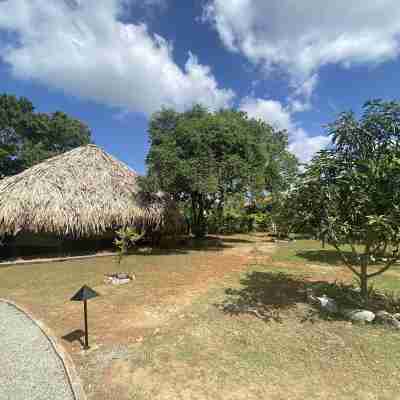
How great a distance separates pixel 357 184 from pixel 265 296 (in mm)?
3546

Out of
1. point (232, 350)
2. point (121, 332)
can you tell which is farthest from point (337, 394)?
point (121, 332)

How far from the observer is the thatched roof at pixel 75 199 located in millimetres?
10883

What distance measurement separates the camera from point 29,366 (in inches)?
144

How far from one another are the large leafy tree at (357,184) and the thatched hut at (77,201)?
960cm

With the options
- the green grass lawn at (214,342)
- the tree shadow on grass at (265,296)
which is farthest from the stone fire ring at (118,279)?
the tree shadow on grass at (265,296)

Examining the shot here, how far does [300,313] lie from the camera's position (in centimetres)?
542

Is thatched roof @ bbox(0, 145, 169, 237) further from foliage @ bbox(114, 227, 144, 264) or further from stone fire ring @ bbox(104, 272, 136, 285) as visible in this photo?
stone fire ring @ bbox(104, 272, 136, 285)

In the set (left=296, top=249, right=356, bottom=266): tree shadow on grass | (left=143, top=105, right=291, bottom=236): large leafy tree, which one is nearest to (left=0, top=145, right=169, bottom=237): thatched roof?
(left=143, top=105, right=291, bottom=236): large leafy tree

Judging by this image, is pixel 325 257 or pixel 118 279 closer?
pixel 118 279

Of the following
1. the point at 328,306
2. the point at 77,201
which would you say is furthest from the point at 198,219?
the point at 328,306

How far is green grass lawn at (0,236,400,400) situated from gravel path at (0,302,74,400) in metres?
0.32

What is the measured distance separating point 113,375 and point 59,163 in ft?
43.2

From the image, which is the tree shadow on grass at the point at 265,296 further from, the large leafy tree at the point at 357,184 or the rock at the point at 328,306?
the large leafy tree at the point at 357,184

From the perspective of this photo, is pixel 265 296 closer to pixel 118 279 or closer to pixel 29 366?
pixel 118 279
